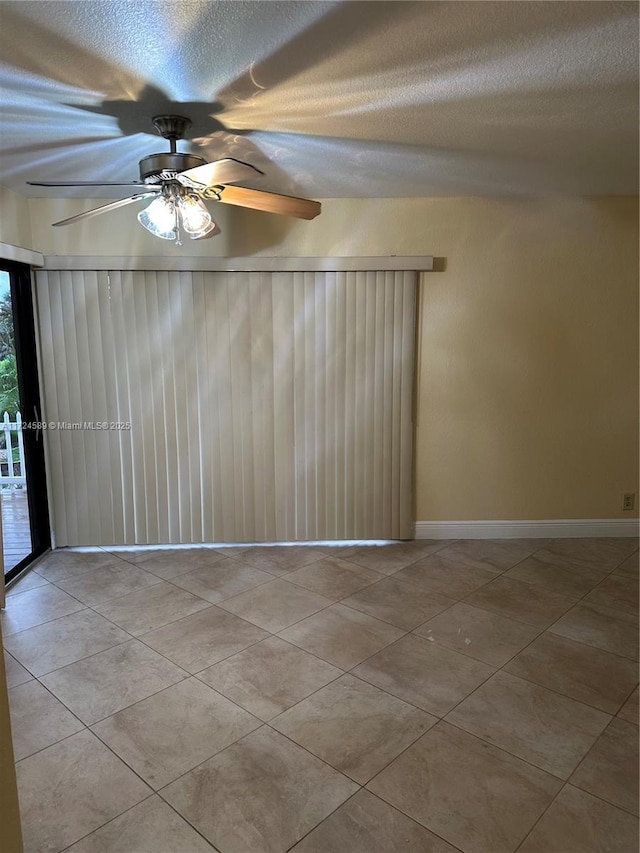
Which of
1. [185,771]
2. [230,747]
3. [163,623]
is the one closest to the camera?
[185,771]

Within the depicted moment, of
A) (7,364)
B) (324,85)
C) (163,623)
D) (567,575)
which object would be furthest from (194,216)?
(567,575)

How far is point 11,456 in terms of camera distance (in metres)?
3.69

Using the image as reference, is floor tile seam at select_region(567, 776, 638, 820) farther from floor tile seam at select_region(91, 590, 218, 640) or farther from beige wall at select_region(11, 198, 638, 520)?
beige wall at select_region(11, 198, 638, 520)

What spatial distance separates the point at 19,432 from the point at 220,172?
8.18 ft

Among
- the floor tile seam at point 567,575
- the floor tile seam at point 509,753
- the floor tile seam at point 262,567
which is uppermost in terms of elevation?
the floor tile seam at point 262,567

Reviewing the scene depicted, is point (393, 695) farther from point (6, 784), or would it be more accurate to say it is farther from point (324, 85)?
point (324, 85)

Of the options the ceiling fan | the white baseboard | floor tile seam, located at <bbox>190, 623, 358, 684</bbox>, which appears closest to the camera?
the ceiling fan

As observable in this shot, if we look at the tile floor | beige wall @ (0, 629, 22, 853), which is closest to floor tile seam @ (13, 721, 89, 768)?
the tile floor

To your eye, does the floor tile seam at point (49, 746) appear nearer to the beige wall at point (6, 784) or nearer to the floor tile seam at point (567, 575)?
the beige wall at point (6, 784)

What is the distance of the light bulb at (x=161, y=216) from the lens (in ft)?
7.99

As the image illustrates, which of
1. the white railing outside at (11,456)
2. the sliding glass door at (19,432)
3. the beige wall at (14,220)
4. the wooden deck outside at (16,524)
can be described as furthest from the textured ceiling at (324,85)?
the wooden deck outside at (16,524)

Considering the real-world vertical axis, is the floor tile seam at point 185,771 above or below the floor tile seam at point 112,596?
below

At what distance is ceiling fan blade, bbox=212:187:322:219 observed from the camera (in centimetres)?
240

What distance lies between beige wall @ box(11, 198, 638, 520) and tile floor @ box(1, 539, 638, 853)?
2.38ft
